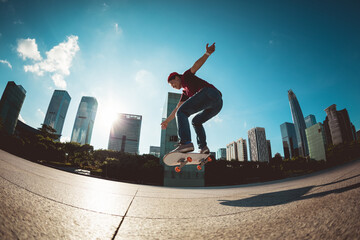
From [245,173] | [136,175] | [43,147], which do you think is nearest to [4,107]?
[43,147]

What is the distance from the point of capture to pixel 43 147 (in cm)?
2939

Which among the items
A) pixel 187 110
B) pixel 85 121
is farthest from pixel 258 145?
pixel 85 121

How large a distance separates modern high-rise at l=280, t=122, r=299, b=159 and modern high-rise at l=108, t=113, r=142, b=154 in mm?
149528

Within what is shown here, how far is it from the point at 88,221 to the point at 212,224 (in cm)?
68

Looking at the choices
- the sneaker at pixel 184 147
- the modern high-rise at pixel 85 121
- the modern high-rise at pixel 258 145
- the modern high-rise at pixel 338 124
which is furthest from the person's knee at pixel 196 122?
the modern high-rise at pixel 85 121

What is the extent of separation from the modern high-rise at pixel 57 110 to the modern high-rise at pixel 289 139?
240m

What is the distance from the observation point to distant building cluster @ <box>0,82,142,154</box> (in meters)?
68.2

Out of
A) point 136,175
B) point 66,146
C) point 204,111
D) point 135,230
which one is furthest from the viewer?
point 66,146

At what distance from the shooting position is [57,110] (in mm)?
159875

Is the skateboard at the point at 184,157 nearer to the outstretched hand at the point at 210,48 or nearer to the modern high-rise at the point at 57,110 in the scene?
the outstretched hand at the point at 210,48

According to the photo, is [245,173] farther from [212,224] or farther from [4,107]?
[4,107]

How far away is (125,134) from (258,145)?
130m

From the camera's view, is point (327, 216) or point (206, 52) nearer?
point (327, 216)

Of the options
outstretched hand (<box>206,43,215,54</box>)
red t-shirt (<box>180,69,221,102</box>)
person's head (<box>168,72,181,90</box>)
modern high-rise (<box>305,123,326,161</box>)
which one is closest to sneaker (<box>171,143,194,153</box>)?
red t-shirt (<box>180,69,221,102</box>)
